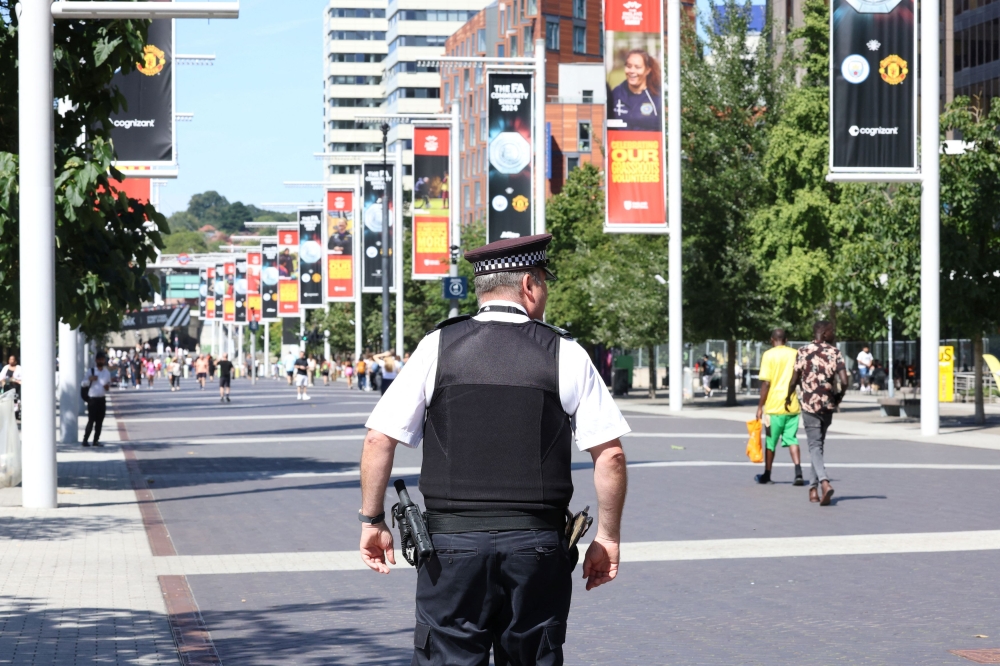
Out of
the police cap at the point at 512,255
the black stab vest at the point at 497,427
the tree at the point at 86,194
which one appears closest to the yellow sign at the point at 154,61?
the tree at the point at 86,194

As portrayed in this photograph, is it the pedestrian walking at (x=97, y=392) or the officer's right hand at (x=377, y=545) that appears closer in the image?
the officer's right hand at (x=377, y=545)

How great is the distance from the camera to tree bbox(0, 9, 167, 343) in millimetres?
15969

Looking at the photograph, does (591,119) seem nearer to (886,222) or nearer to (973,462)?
(886,222)

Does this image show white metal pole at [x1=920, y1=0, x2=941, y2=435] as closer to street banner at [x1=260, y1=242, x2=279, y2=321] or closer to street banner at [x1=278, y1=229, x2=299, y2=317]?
street banner at [x1=278, y1=229, x2=299, y2=317]

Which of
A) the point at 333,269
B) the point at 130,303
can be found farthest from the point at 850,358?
the point at 130,303

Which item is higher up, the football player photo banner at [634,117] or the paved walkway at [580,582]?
the football player photo banner at [634,117]

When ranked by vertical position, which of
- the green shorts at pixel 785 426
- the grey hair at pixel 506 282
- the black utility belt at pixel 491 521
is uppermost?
the grey hair at pixel 506 282

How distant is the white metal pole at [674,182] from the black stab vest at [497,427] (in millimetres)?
31278

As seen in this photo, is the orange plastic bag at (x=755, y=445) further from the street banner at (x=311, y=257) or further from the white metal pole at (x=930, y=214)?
the street banner at (x=311, y=257)

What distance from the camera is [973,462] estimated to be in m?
20.0

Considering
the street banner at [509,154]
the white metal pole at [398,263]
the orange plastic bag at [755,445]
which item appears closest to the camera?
the orange plastic bag at [755,445]

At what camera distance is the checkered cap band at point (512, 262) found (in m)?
4.69

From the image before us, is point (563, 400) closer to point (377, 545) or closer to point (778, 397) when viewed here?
point (377, 545)

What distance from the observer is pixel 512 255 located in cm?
470
